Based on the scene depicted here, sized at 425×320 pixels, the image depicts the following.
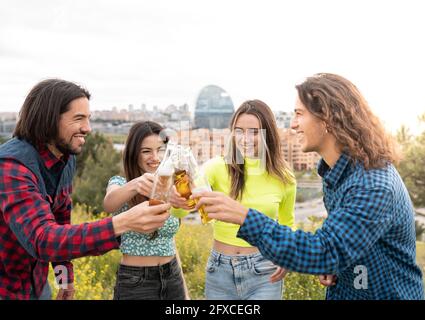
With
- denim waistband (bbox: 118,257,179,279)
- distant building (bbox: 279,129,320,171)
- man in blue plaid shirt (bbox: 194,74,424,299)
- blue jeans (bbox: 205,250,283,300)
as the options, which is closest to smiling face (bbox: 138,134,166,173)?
denim waistband (bbox: 118,257,179,279)

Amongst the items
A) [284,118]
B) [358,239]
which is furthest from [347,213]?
[284,118]

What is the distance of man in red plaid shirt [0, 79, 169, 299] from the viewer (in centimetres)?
197

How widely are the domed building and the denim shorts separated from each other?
942mm

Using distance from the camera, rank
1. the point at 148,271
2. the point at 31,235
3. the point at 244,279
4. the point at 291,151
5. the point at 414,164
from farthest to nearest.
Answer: the point at 414,164 < the point at 291,151 < the point at 148,271 < the point at 244,279 < the point at 31,235

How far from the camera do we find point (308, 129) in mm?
2127

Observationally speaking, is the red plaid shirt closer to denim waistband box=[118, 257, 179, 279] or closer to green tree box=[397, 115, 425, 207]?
denim waistband box=[118, 257, 179, 279]

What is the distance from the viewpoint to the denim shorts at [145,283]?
3.07m

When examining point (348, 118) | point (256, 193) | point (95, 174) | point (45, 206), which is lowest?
point (95, 174)

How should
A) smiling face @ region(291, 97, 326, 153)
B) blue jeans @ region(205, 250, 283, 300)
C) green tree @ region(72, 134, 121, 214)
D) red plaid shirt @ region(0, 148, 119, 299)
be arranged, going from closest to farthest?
red plaid shirt @ region(0, 148, 119, 299) < smiling face @ region(291, 97, 326, 153) < blue jeans @ region(205, 250, 283, 300) < green tree @ region(72, 134, 121, 214)

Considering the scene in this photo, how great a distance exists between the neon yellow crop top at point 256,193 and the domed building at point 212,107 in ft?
0.83

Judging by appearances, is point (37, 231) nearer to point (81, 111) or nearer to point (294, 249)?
point (81, 111)

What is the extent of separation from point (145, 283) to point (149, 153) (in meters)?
0.81

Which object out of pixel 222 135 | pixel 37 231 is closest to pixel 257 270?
pixel 222 135

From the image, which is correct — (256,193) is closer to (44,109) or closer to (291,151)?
(44,109)
